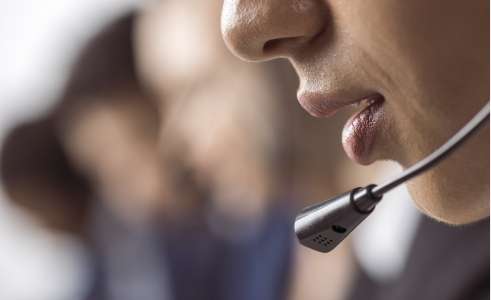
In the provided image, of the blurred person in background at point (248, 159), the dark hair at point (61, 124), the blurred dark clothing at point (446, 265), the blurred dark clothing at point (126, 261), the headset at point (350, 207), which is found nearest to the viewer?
the headset at point (350, 207)

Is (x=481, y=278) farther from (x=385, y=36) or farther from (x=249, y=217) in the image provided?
(x=249, y=217)

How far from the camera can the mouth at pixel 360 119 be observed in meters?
0.52

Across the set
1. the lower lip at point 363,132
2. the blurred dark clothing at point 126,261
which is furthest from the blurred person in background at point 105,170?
the lower lip at point 363,132

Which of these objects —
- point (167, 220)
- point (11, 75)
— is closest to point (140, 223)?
point (167, 220)

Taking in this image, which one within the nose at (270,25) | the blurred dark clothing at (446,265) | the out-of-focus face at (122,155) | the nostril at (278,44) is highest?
the nose at (270,25)

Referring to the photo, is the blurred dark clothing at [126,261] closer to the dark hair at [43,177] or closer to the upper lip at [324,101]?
the dark hair at [43,177]

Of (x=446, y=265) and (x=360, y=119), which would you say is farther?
(x=446, y=265)

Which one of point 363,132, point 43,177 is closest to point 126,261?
point 43,177

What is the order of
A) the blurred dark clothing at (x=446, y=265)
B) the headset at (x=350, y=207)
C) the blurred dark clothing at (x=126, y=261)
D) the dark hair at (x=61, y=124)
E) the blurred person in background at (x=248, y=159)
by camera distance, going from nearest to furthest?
the headset at (x=350, y=207)
the blurred dark clothing at (x=446, y=265)
the blurred person in background at (x=248, y=159)
the blurred dark clothing at (x=126, y=261)
the dark hair at (x=61, y=124)

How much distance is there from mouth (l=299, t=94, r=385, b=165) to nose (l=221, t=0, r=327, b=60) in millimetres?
34

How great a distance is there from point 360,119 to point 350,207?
0.19 feet

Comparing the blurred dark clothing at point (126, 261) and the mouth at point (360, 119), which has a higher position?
the mouth at point (360, 119)

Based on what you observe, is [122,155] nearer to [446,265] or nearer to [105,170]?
[105,170]

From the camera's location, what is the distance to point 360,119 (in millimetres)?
532
